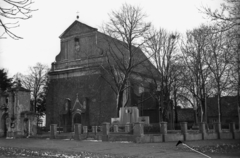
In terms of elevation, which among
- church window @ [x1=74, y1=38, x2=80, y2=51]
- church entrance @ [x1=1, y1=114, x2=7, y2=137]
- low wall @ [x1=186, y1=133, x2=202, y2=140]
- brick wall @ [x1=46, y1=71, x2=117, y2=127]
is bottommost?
low wall @ [x1=186, y1=133, x2=202, y2=140]

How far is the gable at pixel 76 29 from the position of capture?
1602 inches

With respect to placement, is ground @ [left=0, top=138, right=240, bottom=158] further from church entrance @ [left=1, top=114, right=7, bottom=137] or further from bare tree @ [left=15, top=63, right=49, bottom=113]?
bare tree @ [left=15, top=63, right=49, bottom=113]

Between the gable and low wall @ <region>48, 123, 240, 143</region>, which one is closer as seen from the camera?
low wall @ <region>48, 123, 240, 143</region>

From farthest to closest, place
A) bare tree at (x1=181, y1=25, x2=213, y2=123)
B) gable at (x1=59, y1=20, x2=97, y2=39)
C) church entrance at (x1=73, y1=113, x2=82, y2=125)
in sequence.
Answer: gable at (x1=59, y1=20, x2=97, y2=39), church entrance at (x1=73, y1=113, x2=82, y2=125), bare tree at (x1=181, y1=25, x2=213, y2=123)

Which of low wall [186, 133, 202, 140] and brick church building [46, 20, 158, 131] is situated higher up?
brick church building [46, 20, 158, 131]

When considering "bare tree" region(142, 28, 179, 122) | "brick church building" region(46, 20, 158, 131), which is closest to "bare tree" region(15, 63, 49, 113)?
"brick church building" region(46, 20, 158, 131)

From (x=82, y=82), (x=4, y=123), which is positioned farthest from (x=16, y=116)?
(x=82, y=82)

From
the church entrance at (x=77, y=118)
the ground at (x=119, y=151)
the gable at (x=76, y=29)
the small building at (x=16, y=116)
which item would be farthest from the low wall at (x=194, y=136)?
the gable at (x=76, y=29)

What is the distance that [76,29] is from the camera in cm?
4172

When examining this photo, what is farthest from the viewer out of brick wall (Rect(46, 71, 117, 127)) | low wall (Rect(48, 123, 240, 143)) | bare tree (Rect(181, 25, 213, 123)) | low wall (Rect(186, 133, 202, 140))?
brick wall (Rect(46, 71, 117, 127))

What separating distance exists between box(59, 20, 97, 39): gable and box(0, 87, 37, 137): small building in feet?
44.2

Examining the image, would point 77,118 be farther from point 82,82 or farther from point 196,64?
point 196,64

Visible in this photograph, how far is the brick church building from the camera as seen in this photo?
38.0 m

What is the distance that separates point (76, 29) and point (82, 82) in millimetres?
7895
